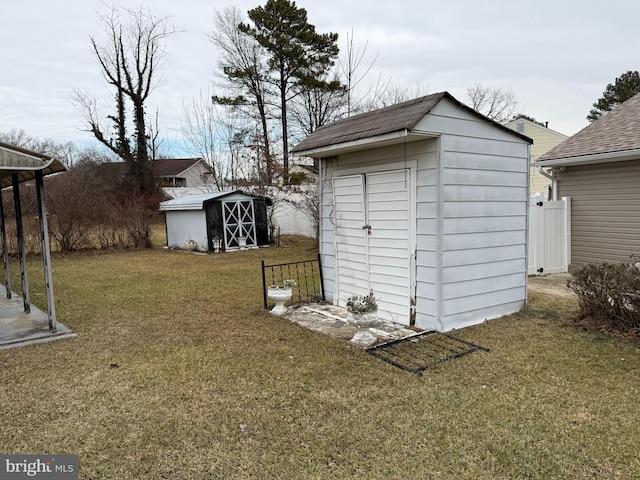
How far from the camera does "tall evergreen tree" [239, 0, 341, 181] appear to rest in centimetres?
1705

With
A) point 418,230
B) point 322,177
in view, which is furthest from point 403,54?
point 418,230

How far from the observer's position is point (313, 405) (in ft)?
9.64

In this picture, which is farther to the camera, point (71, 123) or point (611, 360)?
point (71, 123)

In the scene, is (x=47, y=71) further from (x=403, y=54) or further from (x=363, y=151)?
(x=363, y=151)

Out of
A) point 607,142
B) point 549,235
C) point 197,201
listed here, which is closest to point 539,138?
point 607,142

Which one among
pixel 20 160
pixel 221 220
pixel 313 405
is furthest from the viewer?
pixel 221 220

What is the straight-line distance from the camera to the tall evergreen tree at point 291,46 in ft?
55.9

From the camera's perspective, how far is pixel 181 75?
61.9 feet

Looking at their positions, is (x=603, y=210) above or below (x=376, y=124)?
below

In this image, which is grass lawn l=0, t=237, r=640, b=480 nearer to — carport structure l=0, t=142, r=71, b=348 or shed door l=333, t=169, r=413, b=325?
carport structure l=0, t=142, r=71, b=348

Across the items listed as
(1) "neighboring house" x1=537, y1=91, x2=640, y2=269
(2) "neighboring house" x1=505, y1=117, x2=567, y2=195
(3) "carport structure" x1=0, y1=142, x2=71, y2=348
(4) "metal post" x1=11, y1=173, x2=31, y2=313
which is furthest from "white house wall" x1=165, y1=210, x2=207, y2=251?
(2) "neighboring house" x1=505, y1=117, x2=567, y2=195

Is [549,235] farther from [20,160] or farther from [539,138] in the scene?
[539,138]

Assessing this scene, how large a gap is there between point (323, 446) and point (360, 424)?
1.08 feet

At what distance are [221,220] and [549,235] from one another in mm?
8985
